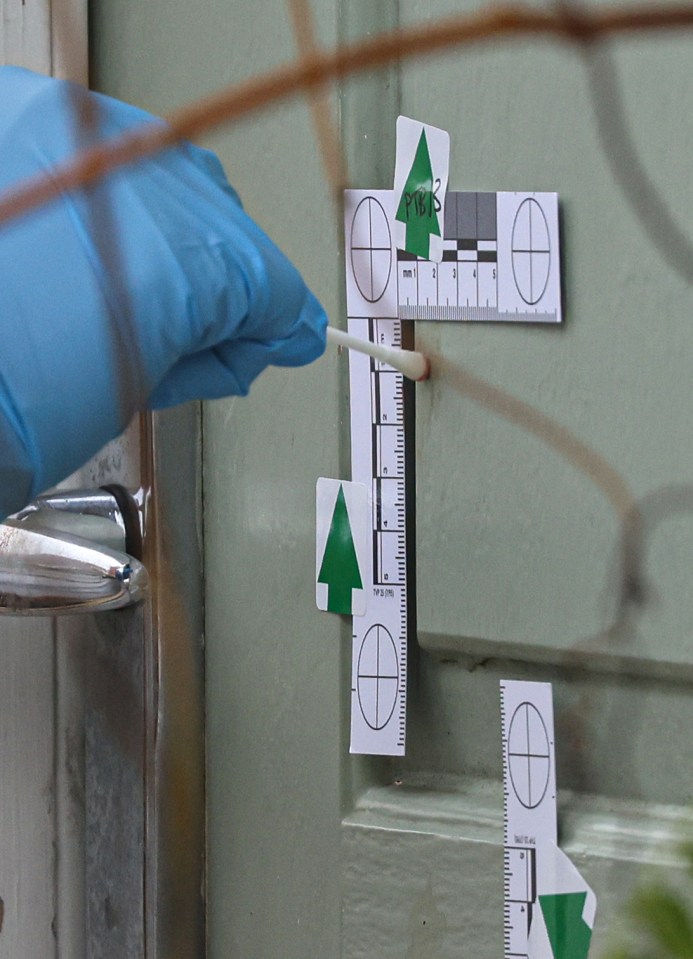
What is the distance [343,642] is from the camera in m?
0.99

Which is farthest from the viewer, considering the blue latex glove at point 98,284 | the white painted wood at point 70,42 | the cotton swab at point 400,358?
the white painted wood at point 70,42

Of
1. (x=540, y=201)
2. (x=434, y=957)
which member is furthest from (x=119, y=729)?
(x=540, y=201)

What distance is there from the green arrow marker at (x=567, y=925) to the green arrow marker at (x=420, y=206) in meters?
0.50

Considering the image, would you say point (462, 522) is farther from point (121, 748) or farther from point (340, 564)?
point (121, 748)

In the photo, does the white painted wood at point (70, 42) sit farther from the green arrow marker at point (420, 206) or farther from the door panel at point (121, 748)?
the green arrow marker at point (420, 206)

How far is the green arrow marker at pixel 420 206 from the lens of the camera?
93cm

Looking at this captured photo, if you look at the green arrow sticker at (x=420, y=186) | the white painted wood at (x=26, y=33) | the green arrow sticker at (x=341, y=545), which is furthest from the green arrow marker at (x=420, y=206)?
the white painted wood at (x=26, y=33)

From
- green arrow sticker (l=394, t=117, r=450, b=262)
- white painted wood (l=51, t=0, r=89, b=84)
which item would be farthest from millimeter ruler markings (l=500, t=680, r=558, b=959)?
white painted wood (l=51, t=0, r=89, b=84)

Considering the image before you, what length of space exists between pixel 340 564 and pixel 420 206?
0.29m

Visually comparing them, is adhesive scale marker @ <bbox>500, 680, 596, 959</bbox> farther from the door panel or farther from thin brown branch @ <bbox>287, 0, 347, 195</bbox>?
thin brown branch @ <bbox>287, 0, 347, 195</bbox>

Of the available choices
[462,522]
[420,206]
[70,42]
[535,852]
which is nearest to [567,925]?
[535,852]

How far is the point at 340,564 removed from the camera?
0.98 meters

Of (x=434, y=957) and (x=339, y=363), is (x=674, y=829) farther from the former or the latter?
(x=339, y=363)

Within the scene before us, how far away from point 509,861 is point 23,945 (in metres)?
0.41
